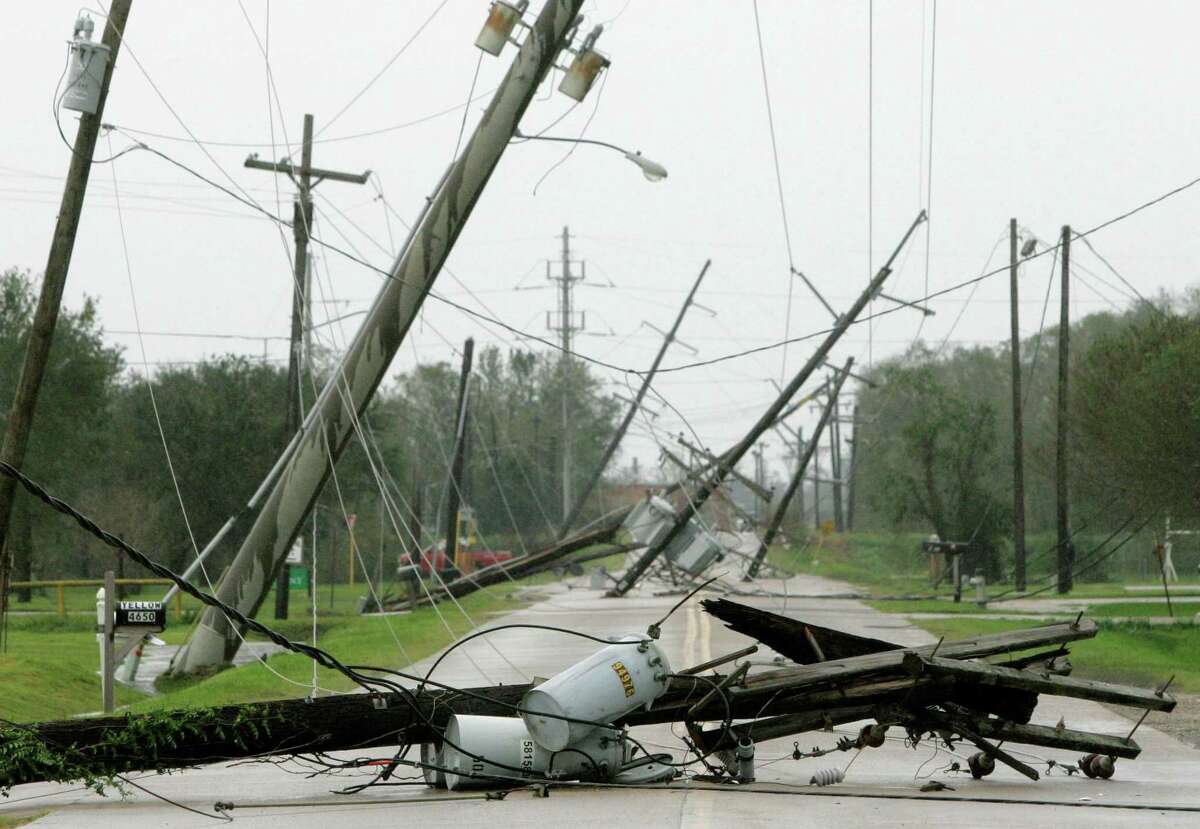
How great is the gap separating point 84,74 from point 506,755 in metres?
9.35

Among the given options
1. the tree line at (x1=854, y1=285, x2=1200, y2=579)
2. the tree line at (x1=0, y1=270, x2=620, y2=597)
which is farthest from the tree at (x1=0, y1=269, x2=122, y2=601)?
the tree line at (x1=854, y1=285, x2=1200, y2=579)

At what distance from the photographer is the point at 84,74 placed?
16.6 m

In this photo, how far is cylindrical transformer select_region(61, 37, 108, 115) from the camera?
16.6 meters

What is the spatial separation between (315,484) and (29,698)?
4.24 m

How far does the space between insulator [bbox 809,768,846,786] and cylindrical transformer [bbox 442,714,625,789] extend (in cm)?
147

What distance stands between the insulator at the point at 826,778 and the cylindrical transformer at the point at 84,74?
34.0 feet

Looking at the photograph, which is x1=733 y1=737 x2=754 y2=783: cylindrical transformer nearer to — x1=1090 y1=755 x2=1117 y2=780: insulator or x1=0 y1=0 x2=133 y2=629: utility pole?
x1=1090 y1=755 x2=1117 y2=780: insulator

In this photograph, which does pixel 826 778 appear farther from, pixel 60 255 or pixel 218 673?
pixel 218 673

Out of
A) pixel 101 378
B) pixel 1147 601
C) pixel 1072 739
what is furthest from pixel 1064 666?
pixel 101 378

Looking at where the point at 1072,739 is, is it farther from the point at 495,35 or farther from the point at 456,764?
the point at 495,35

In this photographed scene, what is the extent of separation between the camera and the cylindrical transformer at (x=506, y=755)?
10.9 m

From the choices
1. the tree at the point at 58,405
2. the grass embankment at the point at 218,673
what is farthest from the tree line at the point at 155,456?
the grass embankment at the point at 218,673

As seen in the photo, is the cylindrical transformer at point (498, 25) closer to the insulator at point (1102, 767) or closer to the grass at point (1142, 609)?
the insulator at point (1102, 767)

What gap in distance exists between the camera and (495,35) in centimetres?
1898
